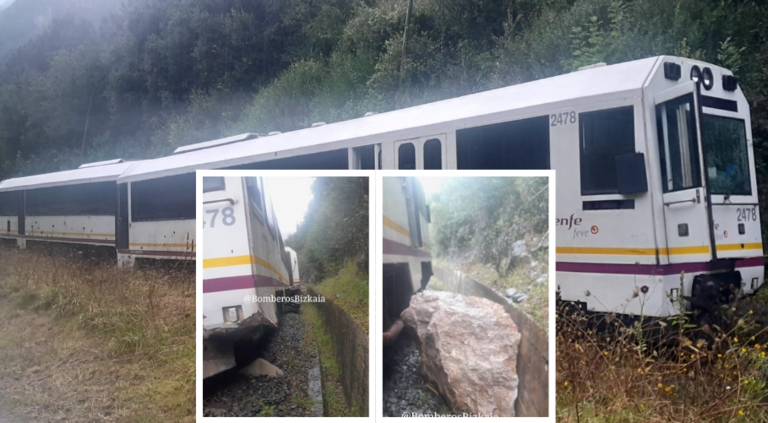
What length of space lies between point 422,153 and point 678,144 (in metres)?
2.91

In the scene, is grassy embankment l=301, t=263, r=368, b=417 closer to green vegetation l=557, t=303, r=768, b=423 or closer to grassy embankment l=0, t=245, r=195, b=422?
green vegetation l=557, t=303, r=768, b=423

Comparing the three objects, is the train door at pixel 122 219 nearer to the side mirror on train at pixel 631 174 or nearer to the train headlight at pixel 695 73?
the side mirror on train at pixel 631 174

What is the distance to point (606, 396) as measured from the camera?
4.94 meters

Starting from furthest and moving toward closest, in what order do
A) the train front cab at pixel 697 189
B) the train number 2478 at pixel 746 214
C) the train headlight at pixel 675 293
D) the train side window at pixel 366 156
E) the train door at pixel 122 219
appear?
1. the train door at pixel 122 219
2. the train side window at pixel 366 156
3. the train number 2478 at pixel 746 214
4. the train front cab at pixel 697 189
5. the train headlight at pixel 675 293

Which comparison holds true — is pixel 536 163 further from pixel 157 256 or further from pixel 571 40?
pixel 157 256

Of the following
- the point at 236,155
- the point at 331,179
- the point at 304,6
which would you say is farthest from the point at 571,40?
the point at 304,6

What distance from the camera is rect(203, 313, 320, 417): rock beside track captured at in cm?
415

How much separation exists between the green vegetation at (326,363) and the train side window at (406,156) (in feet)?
12.7

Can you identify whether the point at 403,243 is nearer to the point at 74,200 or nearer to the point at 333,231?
the point at 333,231

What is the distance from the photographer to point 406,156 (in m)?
7.95

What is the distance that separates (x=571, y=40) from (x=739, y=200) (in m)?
6.23

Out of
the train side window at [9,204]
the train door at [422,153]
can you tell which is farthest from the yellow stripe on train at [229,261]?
the train side window at [9,204]

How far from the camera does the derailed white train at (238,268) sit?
4.07 metres

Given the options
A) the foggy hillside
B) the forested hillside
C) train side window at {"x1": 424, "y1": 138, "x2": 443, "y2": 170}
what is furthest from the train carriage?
train side window at {"x1": 424, "y1": 138, "x2": 443, "y2": 170}
